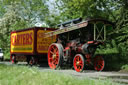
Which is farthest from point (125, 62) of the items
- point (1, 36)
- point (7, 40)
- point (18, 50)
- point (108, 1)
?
point (1, 36)

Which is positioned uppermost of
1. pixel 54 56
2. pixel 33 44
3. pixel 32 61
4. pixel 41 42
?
pixel 41 42

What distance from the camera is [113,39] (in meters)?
16.6

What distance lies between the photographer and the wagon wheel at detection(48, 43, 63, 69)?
13898 mm

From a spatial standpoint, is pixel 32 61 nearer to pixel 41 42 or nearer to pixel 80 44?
pixel 41 42

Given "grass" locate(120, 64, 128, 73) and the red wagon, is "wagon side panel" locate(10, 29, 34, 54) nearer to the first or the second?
the red wagon

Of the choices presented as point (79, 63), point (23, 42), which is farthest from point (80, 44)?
point (23, 42)

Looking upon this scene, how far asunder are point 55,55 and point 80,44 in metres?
2.09

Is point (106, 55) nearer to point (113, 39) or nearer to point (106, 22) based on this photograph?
point (113, 39)

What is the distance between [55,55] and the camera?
14508mm

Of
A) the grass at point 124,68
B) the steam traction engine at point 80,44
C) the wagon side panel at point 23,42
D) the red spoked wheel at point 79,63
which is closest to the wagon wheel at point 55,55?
the steam traction engine at point 80,44

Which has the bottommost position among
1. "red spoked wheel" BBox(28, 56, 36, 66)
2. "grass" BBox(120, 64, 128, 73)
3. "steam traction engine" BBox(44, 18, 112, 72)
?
"grass" BBox(120, 64, 128, 73)

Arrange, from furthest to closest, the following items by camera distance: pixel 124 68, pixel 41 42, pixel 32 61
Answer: pixel 32 61 < pixel 41 42 < pixel 124 68

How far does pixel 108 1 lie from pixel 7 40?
1996cm

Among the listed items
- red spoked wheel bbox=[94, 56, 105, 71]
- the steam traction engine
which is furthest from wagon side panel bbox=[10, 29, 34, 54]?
red spoked wheel bbox=[94, 56, 105, 71]
